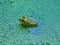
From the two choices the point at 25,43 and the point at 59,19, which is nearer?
the point at 25,43

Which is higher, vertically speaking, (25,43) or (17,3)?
(17,3)

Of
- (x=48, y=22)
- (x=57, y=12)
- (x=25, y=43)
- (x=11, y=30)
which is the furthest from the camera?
(x=57, y=12)

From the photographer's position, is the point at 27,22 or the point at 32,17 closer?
the point at 27,22

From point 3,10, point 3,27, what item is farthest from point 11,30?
point 3,10

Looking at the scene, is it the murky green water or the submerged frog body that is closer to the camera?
the murky green water

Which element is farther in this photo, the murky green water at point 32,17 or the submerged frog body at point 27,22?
the submerged frog body at point 27,22

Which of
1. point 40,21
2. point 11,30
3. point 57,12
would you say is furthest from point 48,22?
point 11,30

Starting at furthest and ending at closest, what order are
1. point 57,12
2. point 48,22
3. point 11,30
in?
point 57,12 < point 48,22 < point 11,30

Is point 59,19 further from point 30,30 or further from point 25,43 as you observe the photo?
point 25,43
